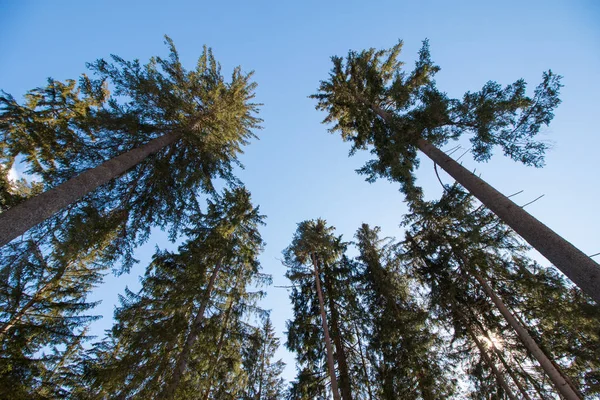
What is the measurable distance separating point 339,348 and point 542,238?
8051 mm

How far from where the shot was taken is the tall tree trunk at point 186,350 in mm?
5992

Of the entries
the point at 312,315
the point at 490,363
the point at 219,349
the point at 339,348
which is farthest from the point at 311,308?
the point at 490,363

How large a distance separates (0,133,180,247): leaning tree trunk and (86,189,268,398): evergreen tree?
4.17 metres

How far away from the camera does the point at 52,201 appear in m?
4.63

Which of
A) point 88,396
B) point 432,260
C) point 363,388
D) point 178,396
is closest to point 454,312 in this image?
point 432,260

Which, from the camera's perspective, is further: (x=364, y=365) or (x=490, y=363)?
(x=364, y=365)

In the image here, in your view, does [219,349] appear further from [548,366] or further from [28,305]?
[548,366]

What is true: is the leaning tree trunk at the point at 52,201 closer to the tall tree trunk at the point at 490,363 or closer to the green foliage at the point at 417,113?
the green foliage at the point at 417,113

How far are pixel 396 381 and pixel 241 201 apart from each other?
10.2 m

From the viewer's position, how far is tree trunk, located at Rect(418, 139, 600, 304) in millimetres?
3393

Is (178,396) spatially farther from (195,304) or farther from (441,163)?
(441,163)

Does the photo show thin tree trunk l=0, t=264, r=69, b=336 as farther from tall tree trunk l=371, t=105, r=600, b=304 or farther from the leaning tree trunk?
tall tree trunk l=371, t=105, r=600, b=304

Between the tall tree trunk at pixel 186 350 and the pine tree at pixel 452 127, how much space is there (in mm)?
8284

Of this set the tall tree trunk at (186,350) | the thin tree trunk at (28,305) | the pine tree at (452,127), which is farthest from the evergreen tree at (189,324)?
the pine tree at (452,127)
